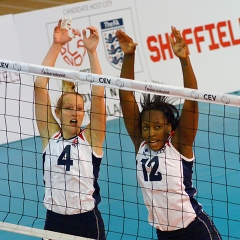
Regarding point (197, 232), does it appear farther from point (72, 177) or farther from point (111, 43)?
point (111, 43)

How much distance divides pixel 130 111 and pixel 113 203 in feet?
7.06

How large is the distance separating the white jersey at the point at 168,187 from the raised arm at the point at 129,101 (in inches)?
8.4

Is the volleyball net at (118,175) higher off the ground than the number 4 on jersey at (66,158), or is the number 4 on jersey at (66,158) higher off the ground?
the number 4 on jersey at (66,158)

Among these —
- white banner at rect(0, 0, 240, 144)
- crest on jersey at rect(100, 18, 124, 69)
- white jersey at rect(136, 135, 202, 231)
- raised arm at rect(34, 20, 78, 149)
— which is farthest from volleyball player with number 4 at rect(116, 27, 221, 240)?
crest on jersey at rect(100, 18, 124, 69)

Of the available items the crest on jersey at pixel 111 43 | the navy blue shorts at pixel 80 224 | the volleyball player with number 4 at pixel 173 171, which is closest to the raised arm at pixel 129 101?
the volleyball player with number 4 at pixel 173 171

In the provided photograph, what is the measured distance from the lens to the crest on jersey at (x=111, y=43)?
8664mm

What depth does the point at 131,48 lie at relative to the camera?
423 cm

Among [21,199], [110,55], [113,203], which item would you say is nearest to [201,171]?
[113,203]

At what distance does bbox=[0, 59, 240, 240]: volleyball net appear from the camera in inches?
161

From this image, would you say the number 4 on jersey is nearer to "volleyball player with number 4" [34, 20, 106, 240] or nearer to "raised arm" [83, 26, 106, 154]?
"volleyball player with number 4" [34, 20, 106, 240]

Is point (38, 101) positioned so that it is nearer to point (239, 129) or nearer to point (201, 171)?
point (201, 171)

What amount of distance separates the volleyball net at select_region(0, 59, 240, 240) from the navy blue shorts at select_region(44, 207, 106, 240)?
11 cm

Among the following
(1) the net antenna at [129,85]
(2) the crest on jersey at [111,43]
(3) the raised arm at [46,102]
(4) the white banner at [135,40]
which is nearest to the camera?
(1) the net antenna at [129,85]

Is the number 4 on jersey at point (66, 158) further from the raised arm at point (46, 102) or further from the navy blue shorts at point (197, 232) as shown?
the navy blue shorts at point (197, 232)
